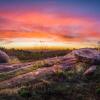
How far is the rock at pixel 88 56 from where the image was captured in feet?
66.5

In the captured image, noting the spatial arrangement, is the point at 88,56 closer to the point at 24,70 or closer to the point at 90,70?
the point at 90,70

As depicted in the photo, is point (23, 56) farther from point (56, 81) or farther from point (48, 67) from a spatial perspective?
point (56, 81)

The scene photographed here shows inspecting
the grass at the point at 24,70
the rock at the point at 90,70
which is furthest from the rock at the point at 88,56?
the grass at the point at 24,70

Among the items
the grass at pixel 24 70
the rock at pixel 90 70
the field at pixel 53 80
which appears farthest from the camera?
the grass at pixel 24 70

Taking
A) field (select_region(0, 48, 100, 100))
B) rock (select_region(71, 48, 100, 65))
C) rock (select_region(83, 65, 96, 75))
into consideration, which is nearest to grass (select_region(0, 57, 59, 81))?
field (select_region(0, 48, 100, 100))

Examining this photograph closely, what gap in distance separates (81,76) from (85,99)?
8.73 ft

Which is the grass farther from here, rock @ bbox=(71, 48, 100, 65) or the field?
rock @ bbox=(71, 48, 100, 65)

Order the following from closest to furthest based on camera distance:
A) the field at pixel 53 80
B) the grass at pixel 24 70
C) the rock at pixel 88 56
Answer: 1. the field at pixel 53 80
2. the grass at pixel 24 70
3. the rock at pixel 88 56

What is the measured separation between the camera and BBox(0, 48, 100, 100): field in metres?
16.8

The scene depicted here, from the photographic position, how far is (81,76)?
18953 millimetres

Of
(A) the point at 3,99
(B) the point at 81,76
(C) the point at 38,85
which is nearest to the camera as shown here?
(A) the point at 3,99

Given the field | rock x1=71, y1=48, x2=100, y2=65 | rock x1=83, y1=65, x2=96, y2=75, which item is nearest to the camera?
the field

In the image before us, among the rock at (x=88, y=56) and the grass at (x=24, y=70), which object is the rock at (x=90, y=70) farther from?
the grass at (x=24, y=70)

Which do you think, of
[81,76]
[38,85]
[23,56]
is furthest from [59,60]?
[23,56]
